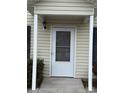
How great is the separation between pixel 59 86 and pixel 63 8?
284cm

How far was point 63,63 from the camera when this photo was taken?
32.8 ft

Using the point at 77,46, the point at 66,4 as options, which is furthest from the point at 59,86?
the point at 66,4

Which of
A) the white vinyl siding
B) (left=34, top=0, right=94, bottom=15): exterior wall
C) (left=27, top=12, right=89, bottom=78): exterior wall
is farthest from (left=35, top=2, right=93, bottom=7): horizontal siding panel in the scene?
the white vinyl siding

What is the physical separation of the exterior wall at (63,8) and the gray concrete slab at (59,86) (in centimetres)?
261

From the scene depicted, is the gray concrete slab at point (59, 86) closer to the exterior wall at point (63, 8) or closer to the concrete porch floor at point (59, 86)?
the concrete porch floor at point (59, 86)

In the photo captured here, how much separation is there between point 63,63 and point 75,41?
114 cm

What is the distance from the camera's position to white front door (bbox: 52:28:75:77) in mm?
10000

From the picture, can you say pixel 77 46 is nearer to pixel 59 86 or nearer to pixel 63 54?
pixel 63 54

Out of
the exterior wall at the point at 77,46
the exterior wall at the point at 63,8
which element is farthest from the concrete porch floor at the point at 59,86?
the exterior wall at the point at 63,8

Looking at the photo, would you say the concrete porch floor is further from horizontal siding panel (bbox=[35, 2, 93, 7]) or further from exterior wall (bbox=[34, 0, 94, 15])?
horizontal siding panel (bbox=[35, 2, 93, 7])

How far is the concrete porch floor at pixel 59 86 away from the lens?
289 inches

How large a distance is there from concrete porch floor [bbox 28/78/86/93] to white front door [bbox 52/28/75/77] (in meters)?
0.68
